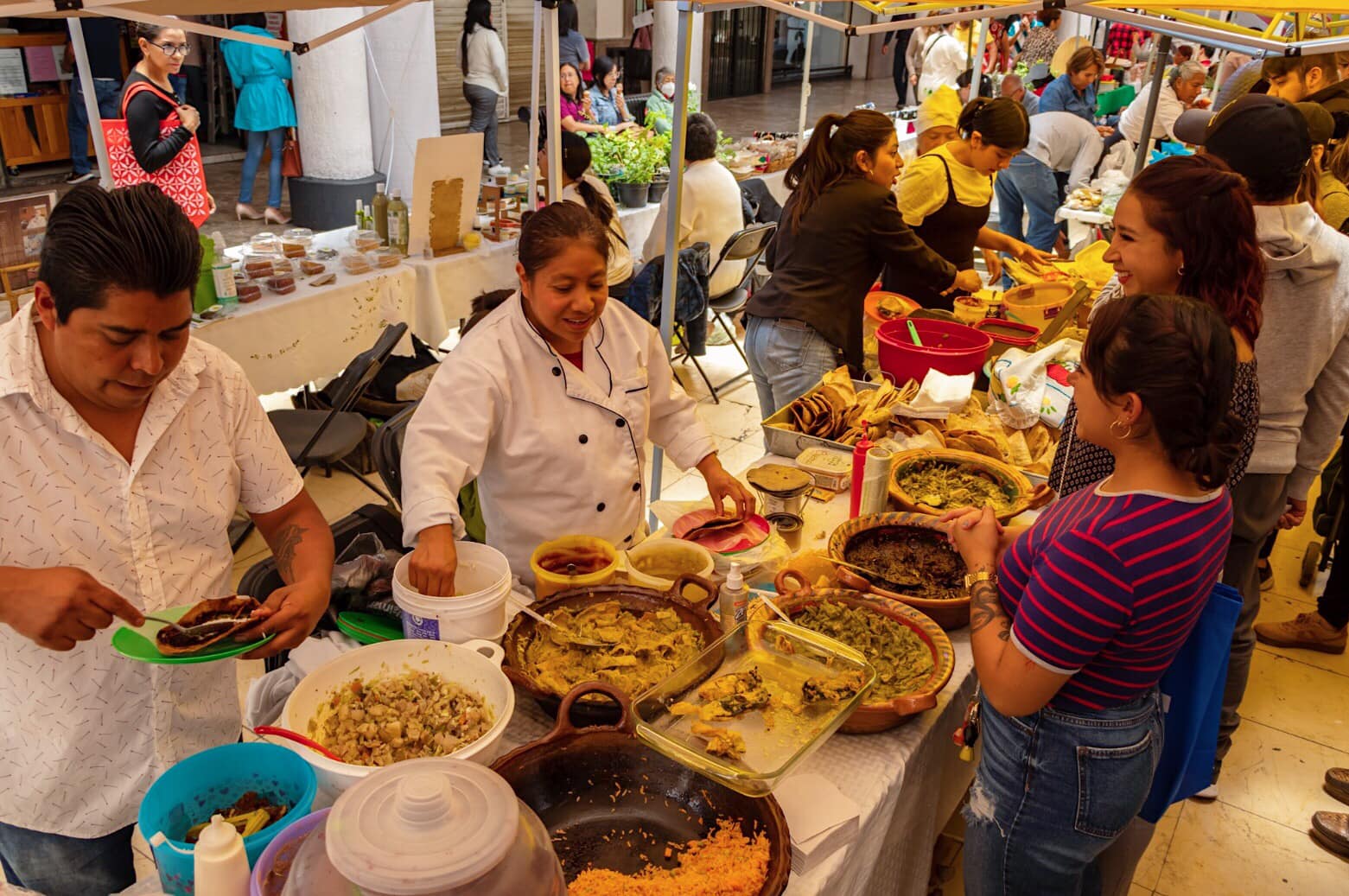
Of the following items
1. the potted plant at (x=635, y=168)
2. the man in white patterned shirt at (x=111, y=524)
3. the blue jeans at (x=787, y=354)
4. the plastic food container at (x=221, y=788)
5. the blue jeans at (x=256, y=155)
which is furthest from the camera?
the blue jeans at (x=256, y=155)

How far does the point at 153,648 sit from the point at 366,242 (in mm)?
4080

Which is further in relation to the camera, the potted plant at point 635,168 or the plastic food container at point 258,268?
the potted plant at point 635,168

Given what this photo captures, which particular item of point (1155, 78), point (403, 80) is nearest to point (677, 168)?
point (1155, 78)

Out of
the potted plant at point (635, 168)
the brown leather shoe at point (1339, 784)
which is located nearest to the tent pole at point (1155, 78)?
the potted plant at point (635, 168)

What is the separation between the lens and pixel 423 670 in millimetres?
1705

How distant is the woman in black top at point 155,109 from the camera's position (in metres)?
5.22

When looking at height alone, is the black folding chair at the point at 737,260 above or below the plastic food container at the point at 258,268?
below

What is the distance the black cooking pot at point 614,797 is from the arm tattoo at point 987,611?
50cm

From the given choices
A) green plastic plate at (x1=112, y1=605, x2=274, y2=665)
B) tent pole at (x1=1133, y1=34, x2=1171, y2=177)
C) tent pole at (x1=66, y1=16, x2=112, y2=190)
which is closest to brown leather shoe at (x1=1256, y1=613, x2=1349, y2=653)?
tent pole at (x1=1133, y1=34, x2=1171, y2=177)

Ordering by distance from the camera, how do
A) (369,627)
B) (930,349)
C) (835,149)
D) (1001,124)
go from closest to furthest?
(369,627), (930,349), (835,149), (1001,124)

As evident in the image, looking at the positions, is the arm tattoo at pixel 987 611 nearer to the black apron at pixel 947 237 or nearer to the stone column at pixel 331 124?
the black apron at pixel 947 237

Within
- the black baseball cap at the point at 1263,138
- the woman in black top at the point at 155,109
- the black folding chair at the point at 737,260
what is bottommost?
the black folding chair at the point at 737,260

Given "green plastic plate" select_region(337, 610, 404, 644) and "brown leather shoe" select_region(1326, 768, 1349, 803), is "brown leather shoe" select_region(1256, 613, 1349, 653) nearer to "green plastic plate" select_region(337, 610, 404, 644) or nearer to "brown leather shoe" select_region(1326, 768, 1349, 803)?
"brown leather shoe" select_region(1326, 768, 1349, 803)

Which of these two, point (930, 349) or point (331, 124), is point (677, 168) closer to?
point (930, 349)
